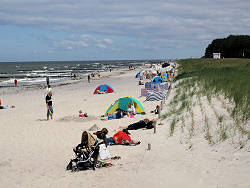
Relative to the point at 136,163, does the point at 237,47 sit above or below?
above

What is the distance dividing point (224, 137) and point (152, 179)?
107 inches

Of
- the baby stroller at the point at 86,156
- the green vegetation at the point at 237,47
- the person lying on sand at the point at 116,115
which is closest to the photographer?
the baby stroller at the point at 86,156

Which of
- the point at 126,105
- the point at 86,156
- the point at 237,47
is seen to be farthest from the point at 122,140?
the point at 237,47

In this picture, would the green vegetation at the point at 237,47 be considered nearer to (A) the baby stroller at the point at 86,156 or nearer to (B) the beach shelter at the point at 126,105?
(B) the beach shelter at the point at 126,105

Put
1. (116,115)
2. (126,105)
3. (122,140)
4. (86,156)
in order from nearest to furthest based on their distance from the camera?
(86,156) < (122,140) < (116,115) < (126,105)

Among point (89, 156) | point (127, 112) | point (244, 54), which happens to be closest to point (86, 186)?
point (89, 156)

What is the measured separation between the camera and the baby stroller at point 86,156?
28.0 ft

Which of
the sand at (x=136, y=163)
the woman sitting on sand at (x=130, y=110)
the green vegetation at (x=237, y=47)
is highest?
the green vegetation at (x=237, y=47)

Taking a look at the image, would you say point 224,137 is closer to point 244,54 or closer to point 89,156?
point 89,156

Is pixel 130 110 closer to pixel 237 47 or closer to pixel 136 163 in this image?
pixel 136 163

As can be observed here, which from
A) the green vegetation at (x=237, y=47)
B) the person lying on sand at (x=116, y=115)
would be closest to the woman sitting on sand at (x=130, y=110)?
the person lying on sand at (x=116, y=115)

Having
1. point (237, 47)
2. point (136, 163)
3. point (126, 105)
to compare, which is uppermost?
point (237, 47)

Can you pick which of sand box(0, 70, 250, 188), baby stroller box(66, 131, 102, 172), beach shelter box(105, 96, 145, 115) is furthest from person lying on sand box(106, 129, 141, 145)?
beach shelter box(105, 96, 145, 115)

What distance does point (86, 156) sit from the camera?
8.60 metres
